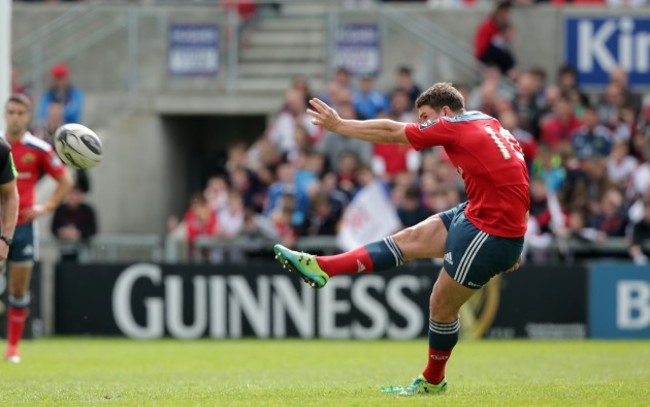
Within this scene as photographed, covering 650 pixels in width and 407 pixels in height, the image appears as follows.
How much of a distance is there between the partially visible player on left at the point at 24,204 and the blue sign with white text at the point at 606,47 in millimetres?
11863

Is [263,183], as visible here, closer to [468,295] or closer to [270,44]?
[270,44]

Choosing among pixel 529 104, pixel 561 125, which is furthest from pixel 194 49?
pixel 561 125

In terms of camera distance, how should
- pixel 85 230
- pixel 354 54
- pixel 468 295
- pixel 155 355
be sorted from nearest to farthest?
1. pixel 468 295
2. pixel 155 355
3. pixel 85 230
4. pixel 354 54

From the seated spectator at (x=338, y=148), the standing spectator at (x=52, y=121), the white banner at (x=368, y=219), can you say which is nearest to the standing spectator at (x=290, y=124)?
the seated spectator at (x=338, y=148)

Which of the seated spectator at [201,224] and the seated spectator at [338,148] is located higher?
the seated spectator at [338,148]

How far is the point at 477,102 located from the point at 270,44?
4.67 m

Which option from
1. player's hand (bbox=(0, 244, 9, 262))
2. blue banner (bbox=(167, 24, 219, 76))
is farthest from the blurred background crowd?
player's hand (bbox=(0, 244, 9, 262))

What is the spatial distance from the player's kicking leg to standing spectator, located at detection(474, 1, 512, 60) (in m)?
13.1

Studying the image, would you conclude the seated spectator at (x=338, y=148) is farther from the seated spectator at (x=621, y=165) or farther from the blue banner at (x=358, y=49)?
the seated spectator at (x=621, y=165)

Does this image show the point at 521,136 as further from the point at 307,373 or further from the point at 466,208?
the point at 466,208

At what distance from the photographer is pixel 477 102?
2266 centimetres

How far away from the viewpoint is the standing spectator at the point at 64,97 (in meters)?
23.1

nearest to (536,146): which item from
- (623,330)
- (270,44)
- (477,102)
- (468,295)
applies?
(477,102)

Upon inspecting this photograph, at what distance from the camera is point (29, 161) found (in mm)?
15461
